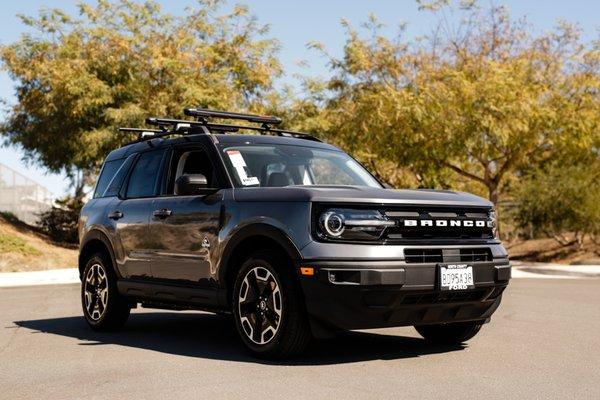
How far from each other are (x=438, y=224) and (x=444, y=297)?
591 mm

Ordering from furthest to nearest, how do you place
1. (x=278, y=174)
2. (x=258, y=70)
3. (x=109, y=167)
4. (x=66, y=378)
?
(x=258, y=70) < (x=109, y=167) < (x=278, y=174) < (x=66, y=378)

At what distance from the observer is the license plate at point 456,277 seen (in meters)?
6.98

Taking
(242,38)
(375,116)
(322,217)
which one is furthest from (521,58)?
(322,217)

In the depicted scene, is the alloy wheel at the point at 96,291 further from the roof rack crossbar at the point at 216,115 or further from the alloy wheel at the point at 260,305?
the alloy wheel at the point at 260,305

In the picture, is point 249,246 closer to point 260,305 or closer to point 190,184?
point 260,305

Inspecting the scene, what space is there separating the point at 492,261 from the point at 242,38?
2466cm

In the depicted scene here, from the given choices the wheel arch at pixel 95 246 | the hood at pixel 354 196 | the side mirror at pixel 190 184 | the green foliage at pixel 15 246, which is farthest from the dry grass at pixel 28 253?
the hood at pixel 354 196

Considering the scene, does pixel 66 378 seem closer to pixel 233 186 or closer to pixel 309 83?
pixel 233 186

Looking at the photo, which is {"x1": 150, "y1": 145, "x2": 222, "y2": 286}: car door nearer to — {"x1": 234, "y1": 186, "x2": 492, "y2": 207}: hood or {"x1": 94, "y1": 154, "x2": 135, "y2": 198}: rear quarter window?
{"x1": 234, "y1": 186, "x2": 492, "y2": 207}: hood

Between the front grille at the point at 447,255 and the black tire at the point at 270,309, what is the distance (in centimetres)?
94

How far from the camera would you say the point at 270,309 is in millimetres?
7184

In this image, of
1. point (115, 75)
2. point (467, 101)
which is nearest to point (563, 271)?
point (467, 101)

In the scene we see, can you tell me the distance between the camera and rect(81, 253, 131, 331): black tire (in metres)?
9.48

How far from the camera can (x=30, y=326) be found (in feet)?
34.4
